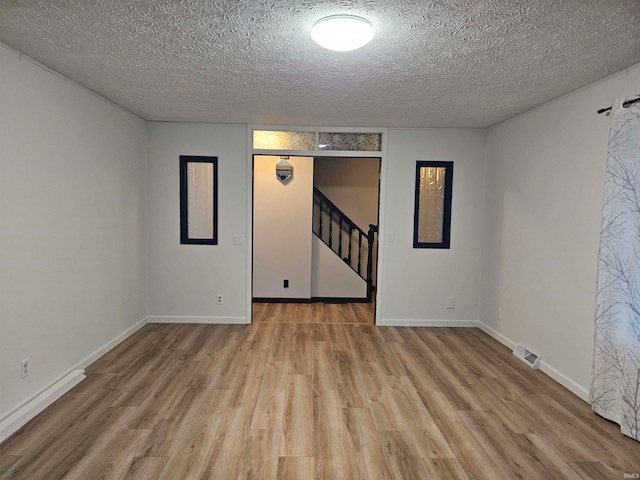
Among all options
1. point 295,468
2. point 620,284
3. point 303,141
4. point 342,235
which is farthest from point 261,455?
point 342,235

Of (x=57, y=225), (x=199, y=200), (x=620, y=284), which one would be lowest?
(x=620, y=284)

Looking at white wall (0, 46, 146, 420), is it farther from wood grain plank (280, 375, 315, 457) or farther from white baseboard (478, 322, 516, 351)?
white baseboard (478, 322, 516, 351)

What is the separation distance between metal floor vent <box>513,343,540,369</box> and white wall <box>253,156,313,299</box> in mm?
3176

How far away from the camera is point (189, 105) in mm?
3846

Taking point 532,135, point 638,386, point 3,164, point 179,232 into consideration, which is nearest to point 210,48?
point 3,164

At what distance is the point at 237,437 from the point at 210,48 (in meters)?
2.47

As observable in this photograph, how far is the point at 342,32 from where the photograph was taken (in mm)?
2049

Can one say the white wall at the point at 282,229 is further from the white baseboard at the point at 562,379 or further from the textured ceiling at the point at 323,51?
the white baseboard at the point at 562,379

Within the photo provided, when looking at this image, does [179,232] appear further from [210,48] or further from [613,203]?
[613,203]

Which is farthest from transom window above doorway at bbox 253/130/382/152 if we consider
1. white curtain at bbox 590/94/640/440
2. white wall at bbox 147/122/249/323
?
white curtain at bbox 590/94/640/440

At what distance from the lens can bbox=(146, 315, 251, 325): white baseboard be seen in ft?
15.7

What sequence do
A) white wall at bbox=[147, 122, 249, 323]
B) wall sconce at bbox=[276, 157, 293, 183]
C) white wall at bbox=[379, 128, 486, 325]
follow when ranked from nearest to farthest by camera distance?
1. white wall at bbox=[147, 122, 249, 323]
2. white wall at bbox=[379, 128, 486, 325]
3. wall sconce at bbox=[276, 157, 293, 183]

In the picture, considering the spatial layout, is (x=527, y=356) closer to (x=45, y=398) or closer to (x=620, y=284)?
(x=620, y=284)

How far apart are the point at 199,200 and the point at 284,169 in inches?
62.4
